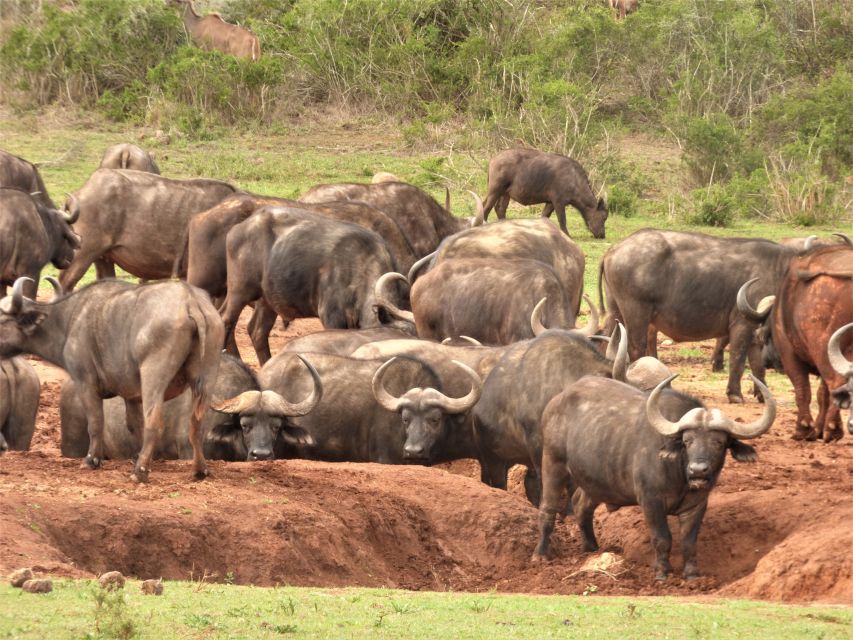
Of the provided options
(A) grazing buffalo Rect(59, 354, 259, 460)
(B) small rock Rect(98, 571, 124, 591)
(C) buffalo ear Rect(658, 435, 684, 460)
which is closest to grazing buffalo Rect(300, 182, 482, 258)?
(A) grazing buffalo Rect(59, 354, 259, 460)

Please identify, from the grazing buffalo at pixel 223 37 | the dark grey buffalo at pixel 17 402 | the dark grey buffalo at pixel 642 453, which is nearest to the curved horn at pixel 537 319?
the dark grey buffalo at pixel 642 453

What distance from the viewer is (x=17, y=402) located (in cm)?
1152

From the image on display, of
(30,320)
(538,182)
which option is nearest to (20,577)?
(30,320)

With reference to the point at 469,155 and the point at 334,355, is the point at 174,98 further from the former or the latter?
the point at 334,355

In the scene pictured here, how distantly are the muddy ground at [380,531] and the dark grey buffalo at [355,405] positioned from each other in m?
0.82

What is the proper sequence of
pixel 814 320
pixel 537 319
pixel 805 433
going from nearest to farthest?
pixel 537 319, pixel 814 320, pixel 805 433

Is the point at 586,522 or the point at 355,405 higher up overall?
the point at 355,405

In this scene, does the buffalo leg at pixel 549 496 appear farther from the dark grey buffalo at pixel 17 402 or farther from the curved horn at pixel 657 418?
the dark grey buffalo at pixel 17 402

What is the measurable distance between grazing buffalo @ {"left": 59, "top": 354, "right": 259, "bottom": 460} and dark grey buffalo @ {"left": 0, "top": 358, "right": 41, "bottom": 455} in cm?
23

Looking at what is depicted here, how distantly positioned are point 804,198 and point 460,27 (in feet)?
35.7

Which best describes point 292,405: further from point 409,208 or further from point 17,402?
point 409,208

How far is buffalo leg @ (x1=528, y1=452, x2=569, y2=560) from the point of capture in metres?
10.2

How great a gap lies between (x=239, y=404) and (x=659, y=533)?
335cm

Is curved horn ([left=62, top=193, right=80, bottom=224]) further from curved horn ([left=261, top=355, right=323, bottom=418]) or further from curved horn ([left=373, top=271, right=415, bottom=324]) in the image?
curved horn ([left=261, top=355, right=323, bottom=418])
